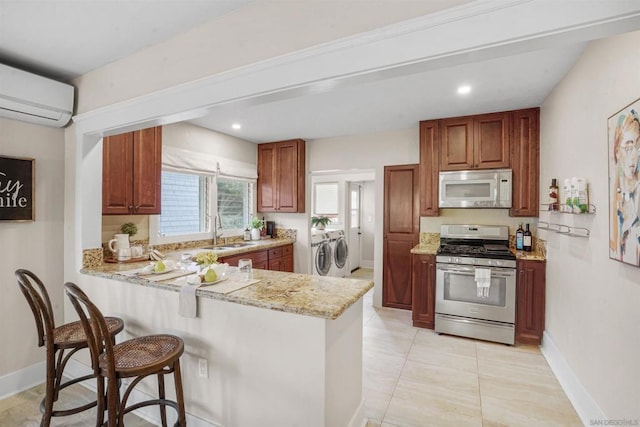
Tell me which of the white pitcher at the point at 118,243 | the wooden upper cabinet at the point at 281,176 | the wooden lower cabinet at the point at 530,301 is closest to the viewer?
the white pitcher at the point at 118,243

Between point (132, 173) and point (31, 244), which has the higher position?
point (132, 173)

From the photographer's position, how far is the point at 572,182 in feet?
7.04

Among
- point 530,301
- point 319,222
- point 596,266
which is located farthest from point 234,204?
point 596,266

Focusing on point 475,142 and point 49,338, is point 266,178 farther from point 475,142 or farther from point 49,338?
point 49,338

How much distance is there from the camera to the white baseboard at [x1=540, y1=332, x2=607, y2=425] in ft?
6.35

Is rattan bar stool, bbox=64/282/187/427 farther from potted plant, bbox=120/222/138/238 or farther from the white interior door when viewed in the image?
the white interior door

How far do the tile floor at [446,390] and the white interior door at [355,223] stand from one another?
3422 millimetres

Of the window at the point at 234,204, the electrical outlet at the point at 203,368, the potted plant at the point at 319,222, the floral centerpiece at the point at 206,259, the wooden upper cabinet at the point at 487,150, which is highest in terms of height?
the wooden upper cabinet at the point at 487,150

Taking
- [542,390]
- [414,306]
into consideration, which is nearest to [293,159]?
[414,306]

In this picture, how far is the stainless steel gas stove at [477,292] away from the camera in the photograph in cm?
317

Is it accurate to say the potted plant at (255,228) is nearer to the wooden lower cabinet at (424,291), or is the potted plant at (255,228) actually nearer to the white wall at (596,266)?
the wooden lower cabinet at (424,291)

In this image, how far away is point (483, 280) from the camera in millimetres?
3168

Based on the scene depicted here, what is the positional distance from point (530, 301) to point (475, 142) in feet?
6.01

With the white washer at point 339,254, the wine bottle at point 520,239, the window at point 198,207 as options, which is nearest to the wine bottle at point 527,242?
the wine bottle at point 520,239
